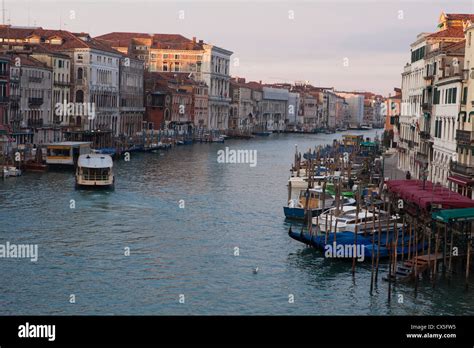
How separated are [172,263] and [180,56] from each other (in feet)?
163

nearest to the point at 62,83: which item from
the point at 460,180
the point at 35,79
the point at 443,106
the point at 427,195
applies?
the point at 35,79

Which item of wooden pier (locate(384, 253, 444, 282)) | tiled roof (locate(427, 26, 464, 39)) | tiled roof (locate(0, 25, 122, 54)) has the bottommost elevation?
wooden pier (locate(384, 253, 444, 282))

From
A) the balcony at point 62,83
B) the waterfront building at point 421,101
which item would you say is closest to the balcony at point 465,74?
the waterfront building at point 421,101

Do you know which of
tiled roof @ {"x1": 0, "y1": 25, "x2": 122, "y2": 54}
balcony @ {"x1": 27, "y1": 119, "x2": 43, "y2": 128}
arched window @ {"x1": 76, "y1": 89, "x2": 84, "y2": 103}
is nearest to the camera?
balcony @ {"x1": 27, "y1": 119, "x2": 43, "y2": 128}

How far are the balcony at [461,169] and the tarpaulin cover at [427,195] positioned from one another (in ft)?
2.14

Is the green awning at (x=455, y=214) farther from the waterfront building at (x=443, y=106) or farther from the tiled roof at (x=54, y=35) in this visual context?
the tiled roof at (x=54, y=35)

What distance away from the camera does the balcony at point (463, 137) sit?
1653cm

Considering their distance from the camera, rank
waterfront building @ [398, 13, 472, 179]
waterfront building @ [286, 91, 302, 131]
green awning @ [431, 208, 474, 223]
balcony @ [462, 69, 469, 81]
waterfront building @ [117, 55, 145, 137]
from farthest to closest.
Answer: waterfront building @ [286, 91, 302, 131], waterfront building @ [117, 55, 145, 137], waterfront building @ [398, 13, 472, 179], balcony @ [462, 69, 469, 81], green awning @ [431, 208, 474, 223]

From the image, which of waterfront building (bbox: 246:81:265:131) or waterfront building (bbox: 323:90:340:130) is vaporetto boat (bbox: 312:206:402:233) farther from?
waterfront building (bbox: 323:90:340:130)

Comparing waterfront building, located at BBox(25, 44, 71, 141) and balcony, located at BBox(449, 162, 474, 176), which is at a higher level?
waterfront building, located at BBox(25, 44, 71, 141)

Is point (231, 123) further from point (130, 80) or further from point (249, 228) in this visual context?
point (249, 228)

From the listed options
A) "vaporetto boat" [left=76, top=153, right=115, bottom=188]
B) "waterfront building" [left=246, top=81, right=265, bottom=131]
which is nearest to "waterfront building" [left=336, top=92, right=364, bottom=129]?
"waterfront building" [left=246, top=81, right=265, bottom=131]

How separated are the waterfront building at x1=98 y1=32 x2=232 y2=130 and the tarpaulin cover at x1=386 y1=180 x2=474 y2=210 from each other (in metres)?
45.4

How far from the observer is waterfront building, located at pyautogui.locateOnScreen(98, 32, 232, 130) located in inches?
2422
